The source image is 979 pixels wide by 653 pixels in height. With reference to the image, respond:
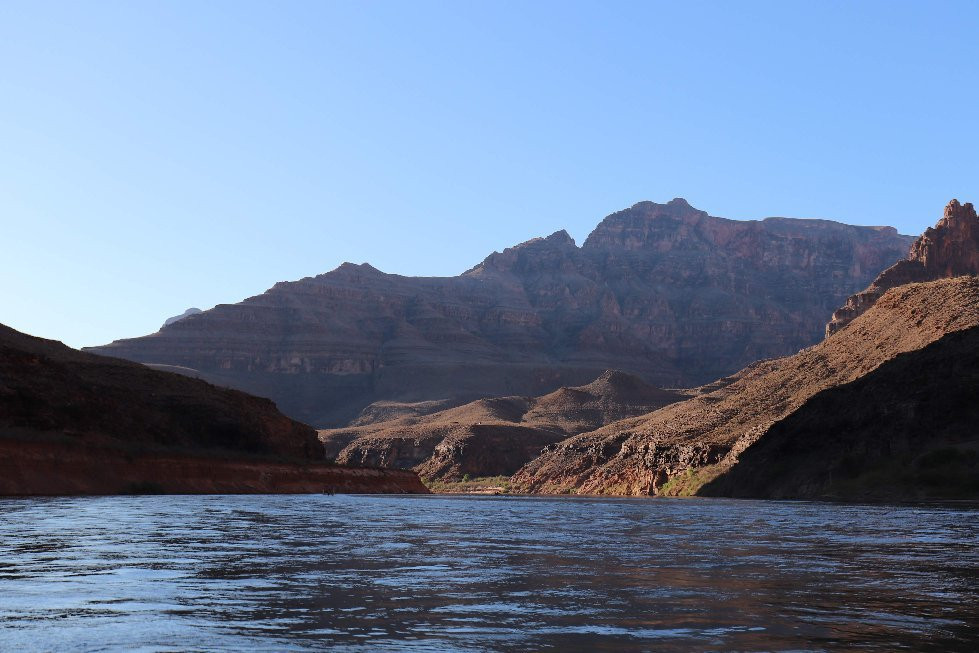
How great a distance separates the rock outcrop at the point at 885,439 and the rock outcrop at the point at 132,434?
158 feet

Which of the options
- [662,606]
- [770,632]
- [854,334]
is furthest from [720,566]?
[854,334]

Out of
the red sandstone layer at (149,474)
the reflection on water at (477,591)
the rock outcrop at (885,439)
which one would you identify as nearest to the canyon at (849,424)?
the rock outcrop at (885,439)

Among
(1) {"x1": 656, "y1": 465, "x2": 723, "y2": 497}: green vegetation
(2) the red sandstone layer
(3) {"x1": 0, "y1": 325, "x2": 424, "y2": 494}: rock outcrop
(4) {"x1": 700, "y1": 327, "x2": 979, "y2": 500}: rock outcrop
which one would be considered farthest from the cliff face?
(2) the red sandstone layer

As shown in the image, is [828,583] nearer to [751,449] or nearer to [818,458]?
[818,458]

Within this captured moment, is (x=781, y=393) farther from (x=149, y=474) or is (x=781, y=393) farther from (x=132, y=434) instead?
(x=149, y=474)

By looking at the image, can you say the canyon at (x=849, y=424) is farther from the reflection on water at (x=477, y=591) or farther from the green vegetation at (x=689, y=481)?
the reflection on water at (x=477, y=591)

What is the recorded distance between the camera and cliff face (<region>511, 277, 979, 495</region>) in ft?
391

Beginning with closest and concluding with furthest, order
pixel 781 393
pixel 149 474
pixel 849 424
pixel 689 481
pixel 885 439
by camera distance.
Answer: pixel 149 474, pixel 885 439, pixel 849 424, pixel 689 481, pixel 781 393

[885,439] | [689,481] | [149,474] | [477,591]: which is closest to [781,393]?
[689,481]

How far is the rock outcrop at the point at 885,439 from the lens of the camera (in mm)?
86562

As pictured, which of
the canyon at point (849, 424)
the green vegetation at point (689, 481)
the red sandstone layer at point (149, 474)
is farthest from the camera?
the green vegetation at point (689, 481)

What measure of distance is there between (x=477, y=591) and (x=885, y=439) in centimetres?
8642

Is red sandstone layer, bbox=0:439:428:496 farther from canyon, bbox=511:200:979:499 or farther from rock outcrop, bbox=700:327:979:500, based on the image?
rock outcrop, bbox=700:327:979:500

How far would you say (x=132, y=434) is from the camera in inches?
3629
